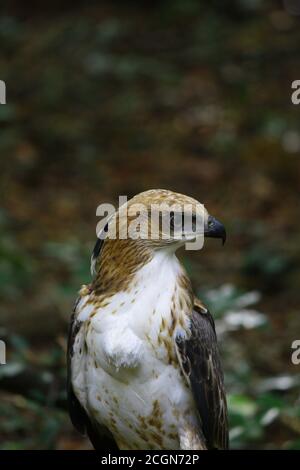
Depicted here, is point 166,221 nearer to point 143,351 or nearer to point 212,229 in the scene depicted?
point 212,229

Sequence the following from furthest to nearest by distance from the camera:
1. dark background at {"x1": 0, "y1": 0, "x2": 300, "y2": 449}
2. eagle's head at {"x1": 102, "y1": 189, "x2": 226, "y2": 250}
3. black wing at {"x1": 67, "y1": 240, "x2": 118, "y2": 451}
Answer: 1. dark background at {"x1": 0, "y1": 0, "x2": 300, "y2": 449}
2. black wing at {"x1": 67, "y1": 240, "x2": 118, "y2": 451}
3. eagle's head at {"x1": 102, "y1": 189, "x2": 226, "y2": 250}

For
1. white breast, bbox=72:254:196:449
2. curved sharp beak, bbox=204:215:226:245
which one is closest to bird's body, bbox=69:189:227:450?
white breast, bbox=72:254:196:449

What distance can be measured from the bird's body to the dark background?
3.18 feet

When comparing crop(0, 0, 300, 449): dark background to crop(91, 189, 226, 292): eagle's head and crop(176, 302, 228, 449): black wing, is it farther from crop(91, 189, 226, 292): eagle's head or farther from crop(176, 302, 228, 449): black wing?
crop(91, 189, 226, 292): eagle's head

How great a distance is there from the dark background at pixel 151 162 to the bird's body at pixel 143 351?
3.18 ft

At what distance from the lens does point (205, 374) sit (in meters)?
4.25

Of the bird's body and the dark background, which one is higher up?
the dark background

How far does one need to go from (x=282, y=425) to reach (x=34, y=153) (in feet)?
19.6

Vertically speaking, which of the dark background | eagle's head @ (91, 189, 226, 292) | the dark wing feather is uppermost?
the dark background

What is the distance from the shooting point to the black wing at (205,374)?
4172 millimetres

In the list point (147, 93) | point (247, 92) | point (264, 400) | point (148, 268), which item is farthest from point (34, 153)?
point (148, 268)

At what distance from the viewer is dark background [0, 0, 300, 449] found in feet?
20.4

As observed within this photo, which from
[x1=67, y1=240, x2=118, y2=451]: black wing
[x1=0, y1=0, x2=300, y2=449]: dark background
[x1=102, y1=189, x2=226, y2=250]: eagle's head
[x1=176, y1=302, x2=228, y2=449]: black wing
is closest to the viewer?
[x1=102, y1=189, x2=226, y2=250]: eagle's head

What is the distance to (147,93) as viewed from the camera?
12875 mm
